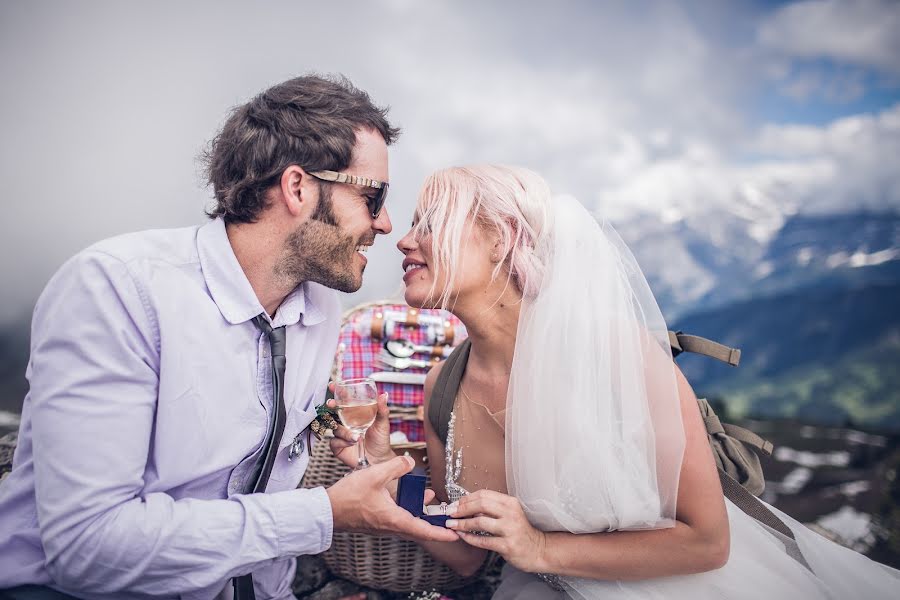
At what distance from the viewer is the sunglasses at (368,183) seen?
2.29m

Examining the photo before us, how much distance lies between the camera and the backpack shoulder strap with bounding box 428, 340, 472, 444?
2.70 metres

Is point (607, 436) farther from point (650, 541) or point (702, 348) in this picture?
point (702, 348)

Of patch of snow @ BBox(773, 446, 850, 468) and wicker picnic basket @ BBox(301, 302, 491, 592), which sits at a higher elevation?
wicker picnic basket @ BBox(301, 302, 491, 592)

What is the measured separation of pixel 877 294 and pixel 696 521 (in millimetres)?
15272

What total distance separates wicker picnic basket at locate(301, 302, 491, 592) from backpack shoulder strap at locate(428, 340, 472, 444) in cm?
45

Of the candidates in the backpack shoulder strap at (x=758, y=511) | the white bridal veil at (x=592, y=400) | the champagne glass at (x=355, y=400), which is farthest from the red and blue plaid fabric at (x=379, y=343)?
the backpack shoulder strap at (x=758, y=511)

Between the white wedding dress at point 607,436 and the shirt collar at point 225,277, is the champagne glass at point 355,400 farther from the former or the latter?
the white wedding dress at point 607,436

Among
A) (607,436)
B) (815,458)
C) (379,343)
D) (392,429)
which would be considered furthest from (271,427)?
(815,458)

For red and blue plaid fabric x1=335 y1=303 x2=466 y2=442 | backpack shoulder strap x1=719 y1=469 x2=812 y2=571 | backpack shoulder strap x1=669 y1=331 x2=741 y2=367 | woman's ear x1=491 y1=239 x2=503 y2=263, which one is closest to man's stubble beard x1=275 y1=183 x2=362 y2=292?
woman's ear x1=491 y1=239 x2=503 y2=263

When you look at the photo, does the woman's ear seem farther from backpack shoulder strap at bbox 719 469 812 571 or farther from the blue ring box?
backpack shoulder strap at bbox 719 469 812 571

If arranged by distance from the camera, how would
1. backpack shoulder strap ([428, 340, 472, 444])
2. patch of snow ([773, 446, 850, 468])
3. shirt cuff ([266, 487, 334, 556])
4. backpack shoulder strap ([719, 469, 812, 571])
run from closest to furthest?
shirt cuff ([266, 487, 334, 556]), backpack shoulder strap ([719, 469, 812, 571]), backpack shoulder strap ([428, 340, 472, 444]), patch of snow ([773, 446, 850, 468])

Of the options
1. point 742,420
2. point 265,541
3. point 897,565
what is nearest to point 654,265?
point 742,420

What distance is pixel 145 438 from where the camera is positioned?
5.64 ft

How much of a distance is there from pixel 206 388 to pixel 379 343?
1970 millimetres
